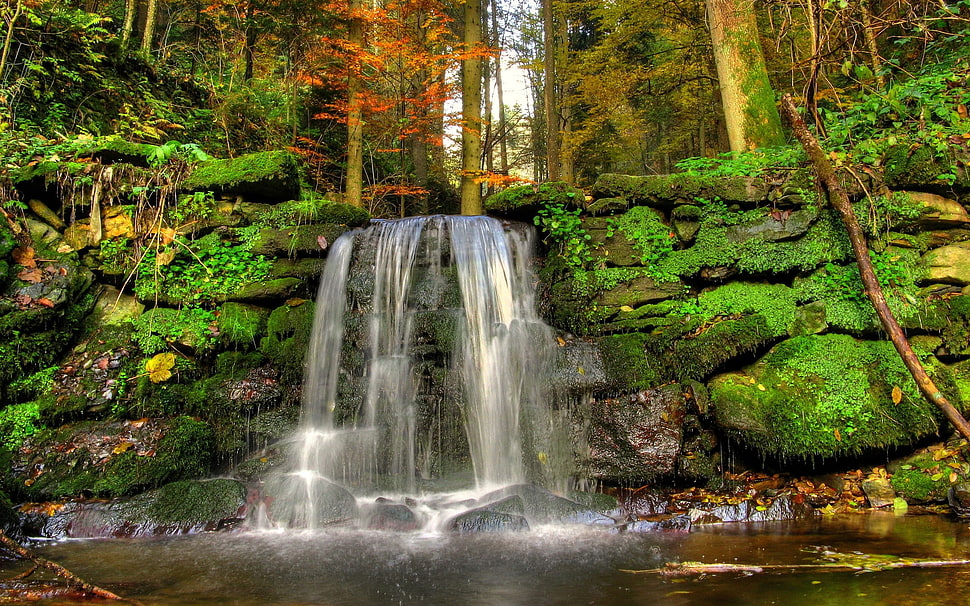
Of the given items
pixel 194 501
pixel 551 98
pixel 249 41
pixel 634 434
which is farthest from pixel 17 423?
pixel 551 98

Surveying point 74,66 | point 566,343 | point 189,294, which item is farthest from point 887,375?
point 74,66

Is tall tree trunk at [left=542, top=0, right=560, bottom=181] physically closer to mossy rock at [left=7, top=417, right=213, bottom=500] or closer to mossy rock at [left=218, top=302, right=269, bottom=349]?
mossy rock at [left=218, top=302, right=269, bottom=349]

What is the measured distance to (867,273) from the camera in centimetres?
512

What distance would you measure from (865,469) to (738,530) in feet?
5.69

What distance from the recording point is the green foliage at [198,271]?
623 cm

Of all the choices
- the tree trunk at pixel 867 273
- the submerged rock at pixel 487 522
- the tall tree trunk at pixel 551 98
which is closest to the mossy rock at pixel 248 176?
the submerged rock at pixel 487 522

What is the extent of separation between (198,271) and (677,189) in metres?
5.83

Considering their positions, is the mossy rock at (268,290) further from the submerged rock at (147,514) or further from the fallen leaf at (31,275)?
the submerged rock at (147,514)

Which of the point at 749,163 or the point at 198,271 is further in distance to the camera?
the point at 749,163

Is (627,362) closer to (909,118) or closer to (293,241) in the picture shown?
(293,241)

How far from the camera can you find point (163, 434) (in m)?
5.23

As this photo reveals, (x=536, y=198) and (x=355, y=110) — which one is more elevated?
(x=355, y=110)

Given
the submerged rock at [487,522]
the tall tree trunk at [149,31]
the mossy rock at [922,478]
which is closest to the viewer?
the submerged rock at [487,522]

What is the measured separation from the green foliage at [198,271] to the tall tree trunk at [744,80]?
267 inches
